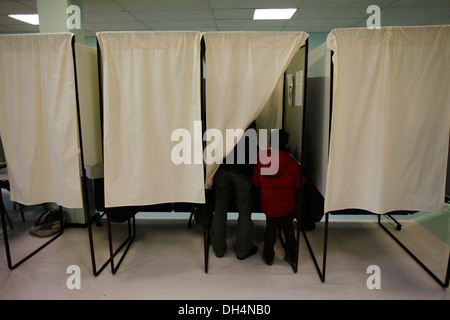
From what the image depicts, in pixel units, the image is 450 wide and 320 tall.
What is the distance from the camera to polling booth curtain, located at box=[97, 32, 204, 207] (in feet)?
6.60

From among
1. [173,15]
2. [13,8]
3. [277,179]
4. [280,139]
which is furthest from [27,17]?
[277,179]

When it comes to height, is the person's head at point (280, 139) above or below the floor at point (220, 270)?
above

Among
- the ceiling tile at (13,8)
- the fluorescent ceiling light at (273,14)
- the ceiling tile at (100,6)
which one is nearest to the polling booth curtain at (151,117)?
the ceiling tile at (100,6)

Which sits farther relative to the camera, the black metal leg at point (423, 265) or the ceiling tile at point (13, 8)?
the ceiling tile at point (13, 8)

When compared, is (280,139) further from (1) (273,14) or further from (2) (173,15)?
(2) (173,15)

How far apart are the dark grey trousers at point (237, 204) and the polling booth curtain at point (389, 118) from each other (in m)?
0.65

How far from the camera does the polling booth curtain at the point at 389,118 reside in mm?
1904

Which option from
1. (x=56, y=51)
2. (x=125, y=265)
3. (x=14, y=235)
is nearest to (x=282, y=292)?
(x=125, y=265)

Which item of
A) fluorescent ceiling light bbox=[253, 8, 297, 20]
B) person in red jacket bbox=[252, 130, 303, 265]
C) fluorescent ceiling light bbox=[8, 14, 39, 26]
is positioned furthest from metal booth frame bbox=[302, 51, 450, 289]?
fluorescent ceiling light bbox=[8, 14, 39, 26]

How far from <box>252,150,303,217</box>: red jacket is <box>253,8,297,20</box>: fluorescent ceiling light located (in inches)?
113

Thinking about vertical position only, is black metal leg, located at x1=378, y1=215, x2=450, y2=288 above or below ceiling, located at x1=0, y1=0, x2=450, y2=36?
below

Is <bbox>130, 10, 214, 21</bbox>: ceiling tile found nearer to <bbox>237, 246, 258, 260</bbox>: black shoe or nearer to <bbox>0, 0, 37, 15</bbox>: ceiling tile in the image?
<bbox>0, 0, 37, 15</bbox>: ceiling tile

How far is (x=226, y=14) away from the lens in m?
4.45

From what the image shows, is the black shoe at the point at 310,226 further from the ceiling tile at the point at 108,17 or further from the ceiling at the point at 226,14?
the ceiling tile at the point at 108,17
